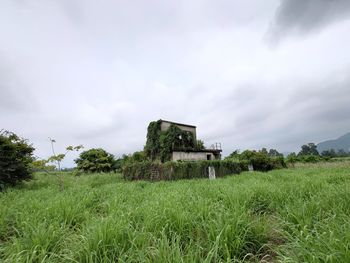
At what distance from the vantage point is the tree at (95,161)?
30.9 meters

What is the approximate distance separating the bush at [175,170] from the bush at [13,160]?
27.7 feet

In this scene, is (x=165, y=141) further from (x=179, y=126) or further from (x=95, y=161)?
(x=95, y=161)

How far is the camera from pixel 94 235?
8.04 ft

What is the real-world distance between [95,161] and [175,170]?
1857 centimetres

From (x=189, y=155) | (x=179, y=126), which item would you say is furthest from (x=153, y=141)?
(x=189, y=155)

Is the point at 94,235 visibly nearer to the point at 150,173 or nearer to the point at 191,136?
the point at 150,173

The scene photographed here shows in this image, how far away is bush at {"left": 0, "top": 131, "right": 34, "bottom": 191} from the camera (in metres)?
9.91

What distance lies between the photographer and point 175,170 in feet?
54.0

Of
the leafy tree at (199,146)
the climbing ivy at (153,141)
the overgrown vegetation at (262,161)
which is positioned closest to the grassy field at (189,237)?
the overgrown vegetation at (262,161)

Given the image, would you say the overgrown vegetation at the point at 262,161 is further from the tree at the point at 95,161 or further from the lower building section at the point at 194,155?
the tree at the point at 95,161

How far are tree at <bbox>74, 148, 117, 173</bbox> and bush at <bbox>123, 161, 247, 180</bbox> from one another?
13.4m

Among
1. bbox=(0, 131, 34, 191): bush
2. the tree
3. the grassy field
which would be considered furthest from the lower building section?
the grassy field

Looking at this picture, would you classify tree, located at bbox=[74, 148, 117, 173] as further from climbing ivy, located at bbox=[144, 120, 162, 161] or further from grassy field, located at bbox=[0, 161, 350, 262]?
grassy field, located at bbox=[0, 161, 350, 262]

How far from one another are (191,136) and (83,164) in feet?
50.1
